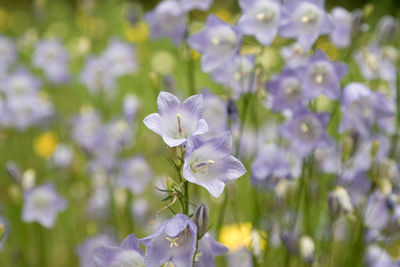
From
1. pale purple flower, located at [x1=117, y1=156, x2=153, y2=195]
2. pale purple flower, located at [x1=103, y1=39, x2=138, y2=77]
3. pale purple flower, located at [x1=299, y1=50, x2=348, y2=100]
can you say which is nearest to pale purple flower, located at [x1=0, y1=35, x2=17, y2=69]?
pale purple flower, located at [x1=103, y1=39, x2=138, y2=77]

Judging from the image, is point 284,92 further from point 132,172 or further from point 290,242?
point 132,172

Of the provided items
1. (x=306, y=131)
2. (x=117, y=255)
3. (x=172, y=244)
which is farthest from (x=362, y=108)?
(x=117, y=255)

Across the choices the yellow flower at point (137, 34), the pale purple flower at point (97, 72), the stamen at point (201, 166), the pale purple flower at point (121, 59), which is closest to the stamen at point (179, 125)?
the stamen at point (201, 166)

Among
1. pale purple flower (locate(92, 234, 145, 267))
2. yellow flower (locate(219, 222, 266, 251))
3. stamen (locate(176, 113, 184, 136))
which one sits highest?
stamen (locate(176, 113, 184, 136))

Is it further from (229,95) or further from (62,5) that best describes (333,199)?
(62,5)

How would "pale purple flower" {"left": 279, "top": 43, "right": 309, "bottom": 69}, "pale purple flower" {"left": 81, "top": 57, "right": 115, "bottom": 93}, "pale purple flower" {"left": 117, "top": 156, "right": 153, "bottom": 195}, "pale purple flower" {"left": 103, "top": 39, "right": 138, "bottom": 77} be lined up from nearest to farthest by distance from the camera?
"pale purple flower" {"left": 279, "top": 43, "right": 309, "bottom": 69} → "pale purple flower" {"left": 117, "top": 156, "right": 153, "bottom": 195} → "pale purple flower" {"left": 81, "top": 57, "right": 115, "bottom": 93} → "pale purple flower" {"left": 103, "top": 39, "right": 138, "bottom": 77}

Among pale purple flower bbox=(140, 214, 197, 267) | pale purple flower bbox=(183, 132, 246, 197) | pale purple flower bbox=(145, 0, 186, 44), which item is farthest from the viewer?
pale purple flower bbox=(145, 0, 186, 44)

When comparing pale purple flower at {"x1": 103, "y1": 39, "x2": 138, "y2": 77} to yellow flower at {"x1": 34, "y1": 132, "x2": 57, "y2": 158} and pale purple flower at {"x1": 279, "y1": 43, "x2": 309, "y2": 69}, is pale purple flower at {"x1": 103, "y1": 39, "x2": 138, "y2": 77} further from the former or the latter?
pale purple flower at {"x1": 279, "y1": 43, "x2": 309, "y2": 69}
